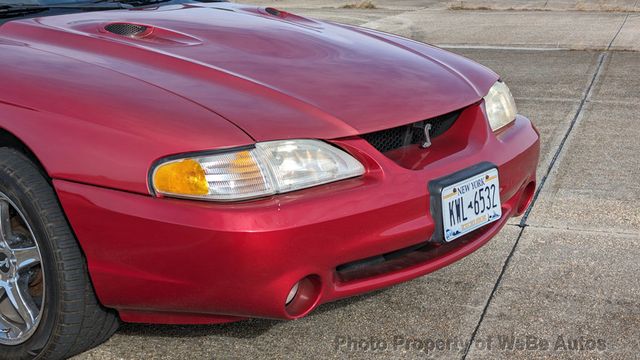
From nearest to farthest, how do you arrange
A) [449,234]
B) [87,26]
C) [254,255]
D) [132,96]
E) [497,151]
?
1. [254,255]
2. [132,96]
3. [449,234]
4. [497,151]
5. [87,26]

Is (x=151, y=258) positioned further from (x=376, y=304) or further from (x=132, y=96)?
(x=376, y=304)

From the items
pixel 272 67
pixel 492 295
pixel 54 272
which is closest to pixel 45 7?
pixel 272 67

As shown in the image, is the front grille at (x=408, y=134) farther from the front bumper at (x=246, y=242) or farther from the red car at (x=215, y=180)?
the front bumper at (x=246, y=242)

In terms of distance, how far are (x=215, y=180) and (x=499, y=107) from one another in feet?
4.44

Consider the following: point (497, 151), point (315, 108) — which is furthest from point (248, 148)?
point (497, 151)

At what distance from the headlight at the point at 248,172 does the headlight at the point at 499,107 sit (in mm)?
917

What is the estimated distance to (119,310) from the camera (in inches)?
109

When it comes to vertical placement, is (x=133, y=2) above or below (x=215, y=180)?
above

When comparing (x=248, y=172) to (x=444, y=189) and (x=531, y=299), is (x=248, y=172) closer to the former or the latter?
(x=444, y=189)

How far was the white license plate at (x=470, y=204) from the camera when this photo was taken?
282 centimetres

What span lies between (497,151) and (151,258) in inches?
51.7

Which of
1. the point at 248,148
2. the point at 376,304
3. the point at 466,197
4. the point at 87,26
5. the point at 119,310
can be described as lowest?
the point at 376,304

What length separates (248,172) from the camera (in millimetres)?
2518

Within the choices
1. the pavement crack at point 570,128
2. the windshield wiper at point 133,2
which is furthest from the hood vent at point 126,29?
the pavement crack at point 570,128
